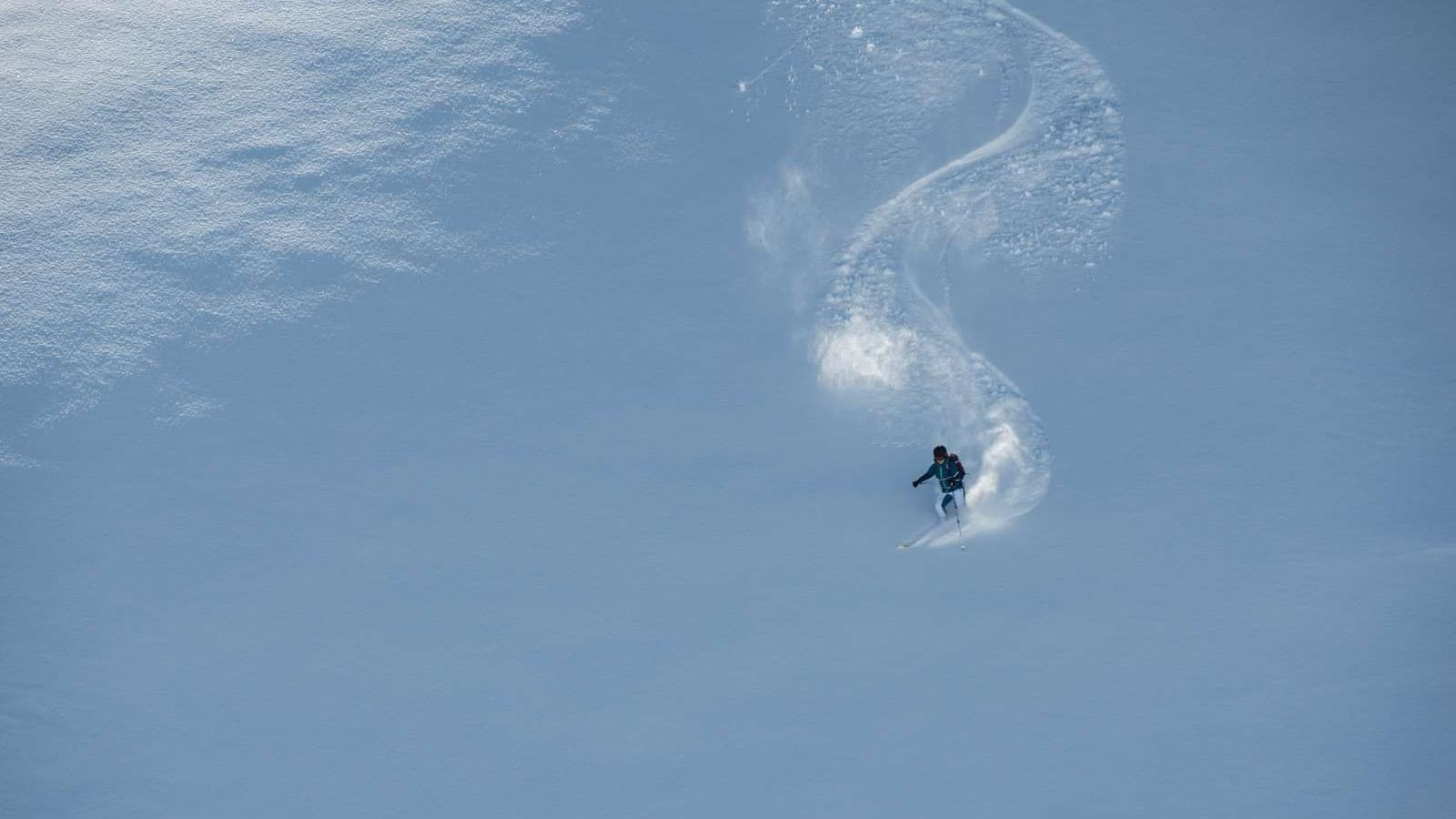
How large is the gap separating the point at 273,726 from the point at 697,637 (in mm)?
4675

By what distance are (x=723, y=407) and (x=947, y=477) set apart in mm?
2857

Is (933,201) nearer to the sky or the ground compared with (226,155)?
nearer to the ground

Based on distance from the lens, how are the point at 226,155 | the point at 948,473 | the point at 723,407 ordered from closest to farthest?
1. the point at 948,473
2. the point at 723,407
3. the point at 226,155

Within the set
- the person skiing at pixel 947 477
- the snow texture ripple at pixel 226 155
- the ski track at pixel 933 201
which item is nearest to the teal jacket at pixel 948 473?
the person skiing at pixel 947 477

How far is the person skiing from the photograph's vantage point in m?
13.5

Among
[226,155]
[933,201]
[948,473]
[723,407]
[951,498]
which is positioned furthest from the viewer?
[226,155]

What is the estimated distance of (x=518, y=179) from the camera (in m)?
16.2

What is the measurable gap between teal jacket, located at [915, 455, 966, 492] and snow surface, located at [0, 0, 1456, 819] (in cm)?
74

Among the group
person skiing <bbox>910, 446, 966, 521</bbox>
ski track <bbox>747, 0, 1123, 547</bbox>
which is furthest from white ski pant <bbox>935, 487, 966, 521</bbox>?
ski track <bbox>747, 0, 1123, 547</bbox>

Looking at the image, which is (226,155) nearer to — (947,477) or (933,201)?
(933,201)

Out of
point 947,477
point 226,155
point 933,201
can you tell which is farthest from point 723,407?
point 226,155

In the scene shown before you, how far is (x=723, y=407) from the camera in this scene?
14.9m

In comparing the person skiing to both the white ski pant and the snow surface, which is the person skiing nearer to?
the white ski pant

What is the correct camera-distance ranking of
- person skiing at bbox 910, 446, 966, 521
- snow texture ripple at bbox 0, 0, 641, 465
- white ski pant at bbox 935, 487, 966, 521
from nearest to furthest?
person skiing at bbox 910, 446, 966, 521, white ski pant at bbox 935, 487, 966, 521, snow texture ripple at bbox 0, 0, 641, 465
